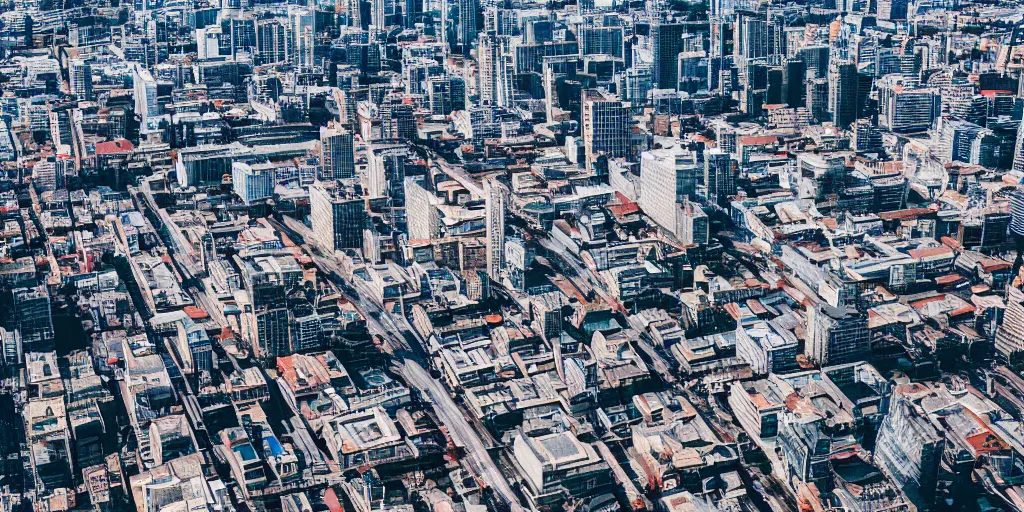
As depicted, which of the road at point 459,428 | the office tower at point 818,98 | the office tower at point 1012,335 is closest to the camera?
the road at point 459,428

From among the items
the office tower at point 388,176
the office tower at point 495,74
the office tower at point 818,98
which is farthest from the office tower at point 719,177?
the office tower at point 495,74

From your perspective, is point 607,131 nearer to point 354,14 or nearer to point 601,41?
point 601,41

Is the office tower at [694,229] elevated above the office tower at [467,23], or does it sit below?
below

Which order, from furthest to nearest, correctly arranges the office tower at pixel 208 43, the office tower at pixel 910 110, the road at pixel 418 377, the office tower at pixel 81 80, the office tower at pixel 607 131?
the office tower at pixel 208 43 < the office tower at pixel 81 80 < the office tower at pixel 910 110 < the office tower at pixel 607 131 < the road at pixel 418 377

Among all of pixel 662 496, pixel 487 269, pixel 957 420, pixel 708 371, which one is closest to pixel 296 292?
pixel 487 269

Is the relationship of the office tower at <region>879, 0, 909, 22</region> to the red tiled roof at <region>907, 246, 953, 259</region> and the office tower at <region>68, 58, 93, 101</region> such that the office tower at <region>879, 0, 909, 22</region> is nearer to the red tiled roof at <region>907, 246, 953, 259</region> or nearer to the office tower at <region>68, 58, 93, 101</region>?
the red tiled roof at <region>907, 246, 953, 259</region>

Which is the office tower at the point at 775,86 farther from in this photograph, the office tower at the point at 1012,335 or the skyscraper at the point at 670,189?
the office tower at the point at 1012,335
